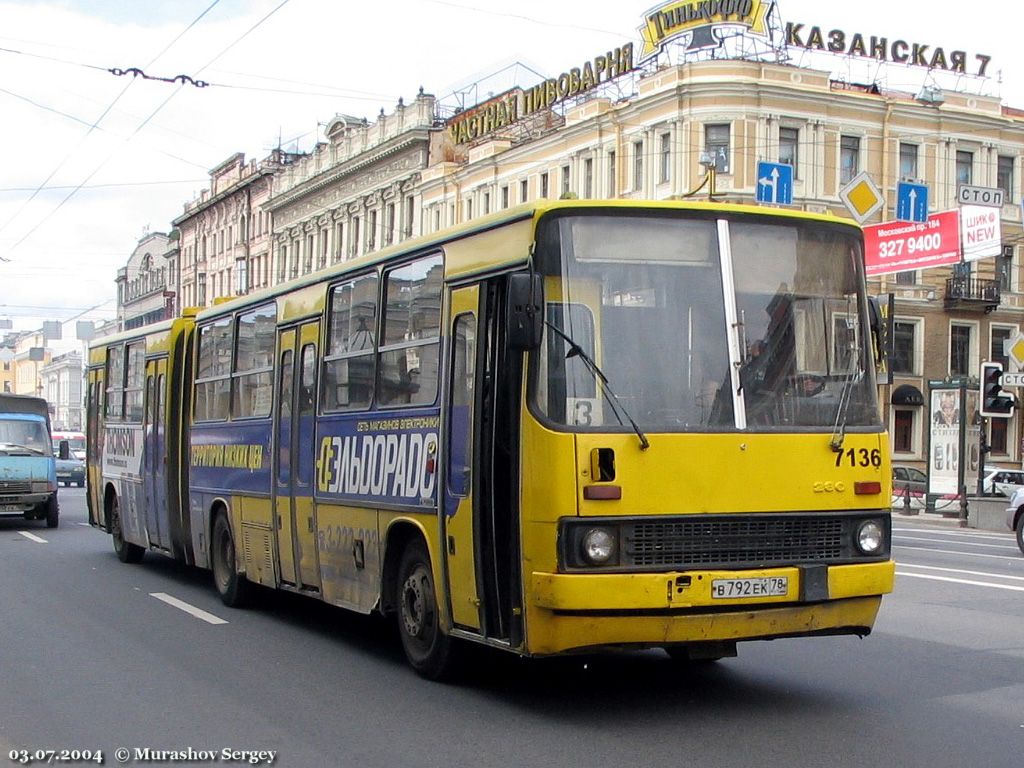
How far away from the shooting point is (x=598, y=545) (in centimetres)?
764

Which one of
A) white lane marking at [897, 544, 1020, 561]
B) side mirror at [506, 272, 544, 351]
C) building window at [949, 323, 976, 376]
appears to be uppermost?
building window at [949, 323, 976, 376]

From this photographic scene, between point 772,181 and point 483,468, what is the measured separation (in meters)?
21.4

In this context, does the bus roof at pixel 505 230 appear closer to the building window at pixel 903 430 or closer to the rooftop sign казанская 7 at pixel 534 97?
the rooftop sign казанская 7 at pixel 534 97

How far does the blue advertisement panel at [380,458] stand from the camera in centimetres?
921

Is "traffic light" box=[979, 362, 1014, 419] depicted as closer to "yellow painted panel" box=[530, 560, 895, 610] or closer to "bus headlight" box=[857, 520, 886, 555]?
"bus headlight" box=[857, 520, 886, 555]

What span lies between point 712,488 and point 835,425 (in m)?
0.96

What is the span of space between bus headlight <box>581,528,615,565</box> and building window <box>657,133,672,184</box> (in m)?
43.8

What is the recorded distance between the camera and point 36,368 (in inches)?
6147

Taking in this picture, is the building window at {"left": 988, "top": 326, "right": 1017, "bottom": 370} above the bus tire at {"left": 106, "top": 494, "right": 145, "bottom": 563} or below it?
above

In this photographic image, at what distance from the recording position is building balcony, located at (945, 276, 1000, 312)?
5525 cm

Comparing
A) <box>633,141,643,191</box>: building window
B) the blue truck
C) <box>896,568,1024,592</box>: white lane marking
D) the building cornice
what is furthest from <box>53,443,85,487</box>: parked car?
<box>896,568,1024,592</box>: white lane marking

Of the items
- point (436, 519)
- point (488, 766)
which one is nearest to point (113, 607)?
point (436, 519)

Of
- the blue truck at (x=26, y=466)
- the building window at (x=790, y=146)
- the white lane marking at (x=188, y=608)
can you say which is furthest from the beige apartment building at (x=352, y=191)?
the white lane marking at (x=188, y=608)

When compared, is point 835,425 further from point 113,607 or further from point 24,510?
point 24,510
